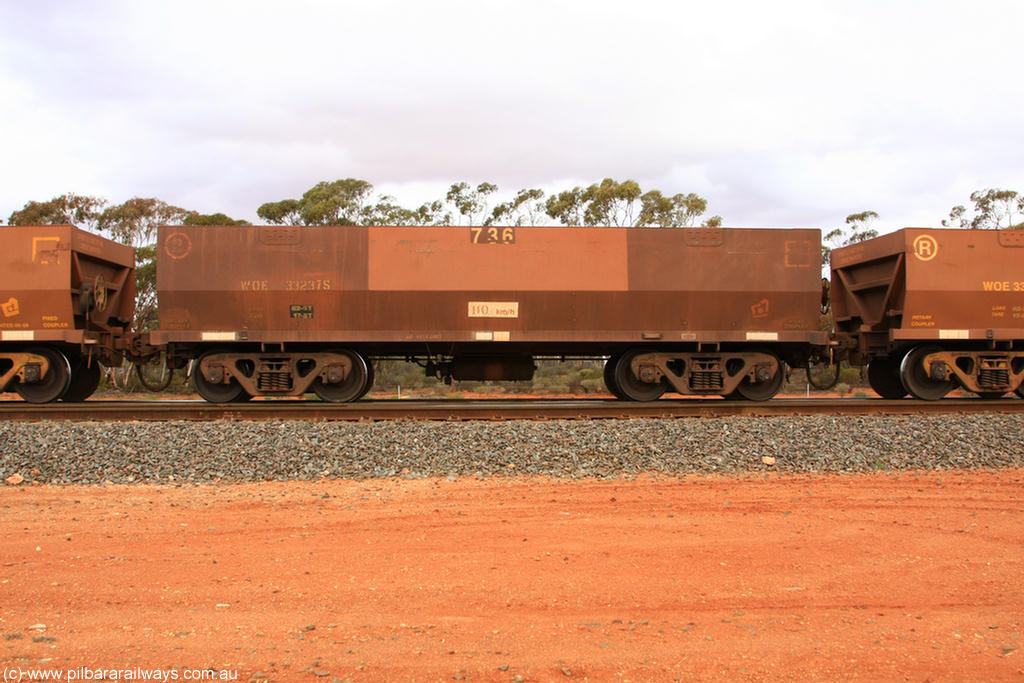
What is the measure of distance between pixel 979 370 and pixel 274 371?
12.1 m

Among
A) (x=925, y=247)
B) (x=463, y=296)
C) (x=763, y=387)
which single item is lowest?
(x=763, y=387)

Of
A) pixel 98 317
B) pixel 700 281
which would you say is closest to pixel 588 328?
pixel 700 281

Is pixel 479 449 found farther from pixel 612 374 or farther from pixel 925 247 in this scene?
pixel 925 247

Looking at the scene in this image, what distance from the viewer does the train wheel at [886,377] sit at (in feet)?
40.6

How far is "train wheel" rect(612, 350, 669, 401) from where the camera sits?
11227 millimetres

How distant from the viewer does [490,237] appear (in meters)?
10.9

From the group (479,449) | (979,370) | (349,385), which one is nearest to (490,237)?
(349,385)

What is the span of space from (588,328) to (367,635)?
8.18 metres

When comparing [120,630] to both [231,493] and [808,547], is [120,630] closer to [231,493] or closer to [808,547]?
[231,493]

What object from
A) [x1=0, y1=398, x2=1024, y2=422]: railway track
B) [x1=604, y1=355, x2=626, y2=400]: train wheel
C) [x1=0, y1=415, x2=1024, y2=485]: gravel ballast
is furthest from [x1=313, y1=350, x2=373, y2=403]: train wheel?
[x1=604, y1=355, x2=626, y2=400]: train wheel

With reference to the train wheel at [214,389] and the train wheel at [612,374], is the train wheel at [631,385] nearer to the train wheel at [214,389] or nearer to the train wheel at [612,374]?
the train wheel at [612,374]

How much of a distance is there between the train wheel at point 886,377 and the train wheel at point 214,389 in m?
11.6

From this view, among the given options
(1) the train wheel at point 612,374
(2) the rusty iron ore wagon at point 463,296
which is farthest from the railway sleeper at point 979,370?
(1) the train wheel at point 612,374

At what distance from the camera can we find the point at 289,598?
141 inches
